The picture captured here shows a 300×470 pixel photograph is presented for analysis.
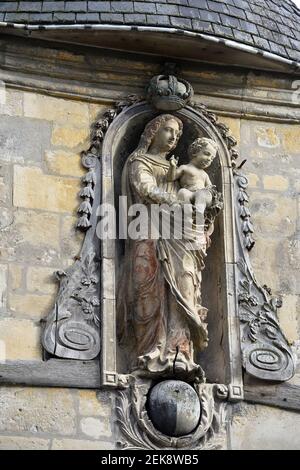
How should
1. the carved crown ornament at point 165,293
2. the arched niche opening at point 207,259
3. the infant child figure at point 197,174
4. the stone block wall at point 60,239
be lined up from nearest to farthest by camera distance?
the stone block wall at point 60,239, the carved crown ornament at point 165,293, the arched niche opening at point 207,259, the infant child figure at point 197,174

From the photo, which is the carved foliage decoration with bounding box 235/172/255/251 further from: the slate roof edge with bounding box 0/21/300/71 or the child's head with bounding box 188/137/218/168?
the slate roof edge with bounding box 0/21/300/71

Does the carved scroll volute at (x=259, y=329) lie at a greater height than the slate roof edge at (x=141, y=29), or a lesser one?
lesser

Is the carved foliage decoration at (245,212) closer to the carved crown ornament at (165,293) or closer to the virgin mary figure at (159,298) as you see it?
the carved crown ornament at (165,293)

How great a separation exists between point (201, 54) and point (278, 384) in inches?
88.7

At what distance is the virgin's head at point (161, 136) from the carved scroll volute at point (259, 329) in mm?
710

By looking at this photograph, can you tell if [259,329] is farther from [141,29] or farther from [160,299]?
[141,29]

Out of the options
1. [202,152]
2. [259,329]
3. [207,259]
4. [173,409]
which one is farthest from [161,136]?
[173,409]

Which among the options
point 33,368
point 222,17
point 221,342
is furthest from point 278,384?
point 222,17

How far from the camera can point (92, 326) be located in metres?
12.7

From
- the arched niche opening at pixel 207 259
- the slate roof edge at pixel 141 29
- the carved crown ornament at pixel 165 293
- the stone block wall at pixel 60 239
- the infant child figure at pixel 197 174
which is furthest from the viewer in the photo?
the slate roof edge at pixel 141 29

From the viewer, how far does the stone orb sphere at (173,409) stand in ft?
40.8

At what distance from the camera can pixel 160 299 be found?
12695 mm

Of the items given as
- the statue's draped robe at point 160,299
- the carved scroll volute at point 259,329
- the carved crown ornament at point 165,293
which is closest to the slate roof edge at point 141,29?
the carved crown ornament at point 165,293
